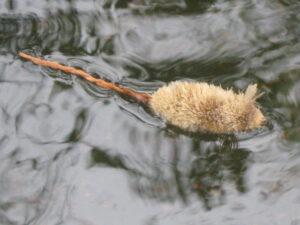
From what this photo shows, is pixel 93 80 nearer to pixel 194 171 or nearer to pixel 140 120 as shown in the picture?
pixel 140 120

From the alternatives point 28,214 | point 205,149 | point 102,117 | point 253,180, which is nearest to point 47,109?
point 102,117

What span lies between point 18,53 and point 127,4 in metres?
0.62

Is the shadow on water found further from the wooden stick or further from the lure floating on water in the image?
the wooden stick

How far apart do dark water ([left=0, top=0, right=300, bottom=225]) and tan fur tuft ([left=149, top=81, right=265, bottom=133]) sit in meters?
0.06

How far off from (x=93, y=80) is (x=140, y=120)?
0.97ft


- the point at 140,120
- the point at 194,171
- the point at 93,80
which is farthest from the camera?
the point at 93,80

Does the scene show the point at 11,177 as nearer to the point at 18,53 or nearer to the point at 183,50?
the point at 18,53

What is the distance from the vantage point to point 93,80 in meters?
2.41

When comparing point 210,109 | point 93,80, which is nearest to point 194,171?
point 210,109

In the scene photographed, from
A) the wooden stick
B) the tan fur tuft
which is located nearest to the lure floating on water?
the tan fur tuft

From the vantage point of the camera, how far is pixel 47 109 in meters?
2.32

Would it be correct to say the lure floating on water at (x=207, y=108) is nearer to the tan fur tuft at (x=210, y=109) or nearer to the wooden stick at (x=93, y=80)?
the tan fur tuft at (x=210, y=109)

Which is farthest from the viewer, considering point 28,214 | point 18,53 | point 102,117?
point 18,53

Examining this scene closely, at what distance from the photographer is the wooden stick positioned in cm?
234
